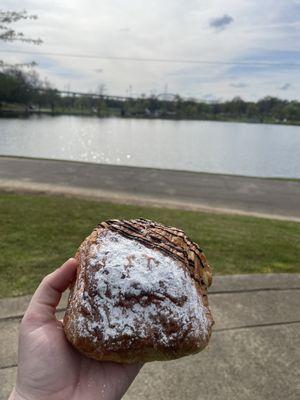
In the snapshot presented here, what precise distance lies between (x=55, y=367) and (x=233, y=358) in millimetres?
2062

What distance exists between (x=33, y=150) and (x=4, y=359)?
24229 mm

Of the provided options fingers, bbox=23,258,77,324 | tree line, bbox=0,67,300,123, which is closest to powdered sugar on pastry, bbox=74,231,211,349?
fingers, bbox=23,258,77,324

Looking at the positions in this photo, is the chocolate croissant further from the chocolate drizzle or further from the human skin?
the human skin

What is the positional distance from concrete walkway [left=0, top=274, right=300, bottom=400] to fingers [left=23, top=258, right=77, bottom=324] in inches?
54.4

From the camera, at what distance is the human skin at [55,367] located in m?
1.94

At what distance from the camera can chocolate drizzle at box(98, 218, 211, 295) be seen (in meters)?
2.00

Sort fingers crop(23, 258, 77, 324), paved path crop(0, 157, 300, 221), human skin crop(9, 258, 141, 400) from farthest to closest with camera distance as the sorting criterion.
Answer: paved path crop(0, 157, 300, 221)
fingers crop(23, 258, 77, 324)
human skin crop(9, 258, 141, 400)

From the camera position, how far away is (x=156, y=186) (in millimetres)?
12578

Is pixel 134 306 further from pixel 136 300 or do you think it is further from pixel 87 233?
pixel 87 233

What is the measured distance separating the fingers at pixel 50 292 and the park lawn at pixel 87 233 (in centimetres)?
246

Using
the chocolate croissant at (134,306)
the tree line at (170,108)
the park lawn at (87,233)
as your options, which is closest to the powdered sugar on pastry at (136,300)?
the chocolate croissant at (134,306)

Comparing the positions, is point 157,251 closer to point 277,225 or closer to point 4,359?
point 4,359

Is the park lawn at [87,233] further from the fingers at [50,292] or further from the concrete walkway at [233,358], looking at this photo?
the fingers at [50,292]

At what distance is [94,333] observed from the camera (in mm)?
1783
